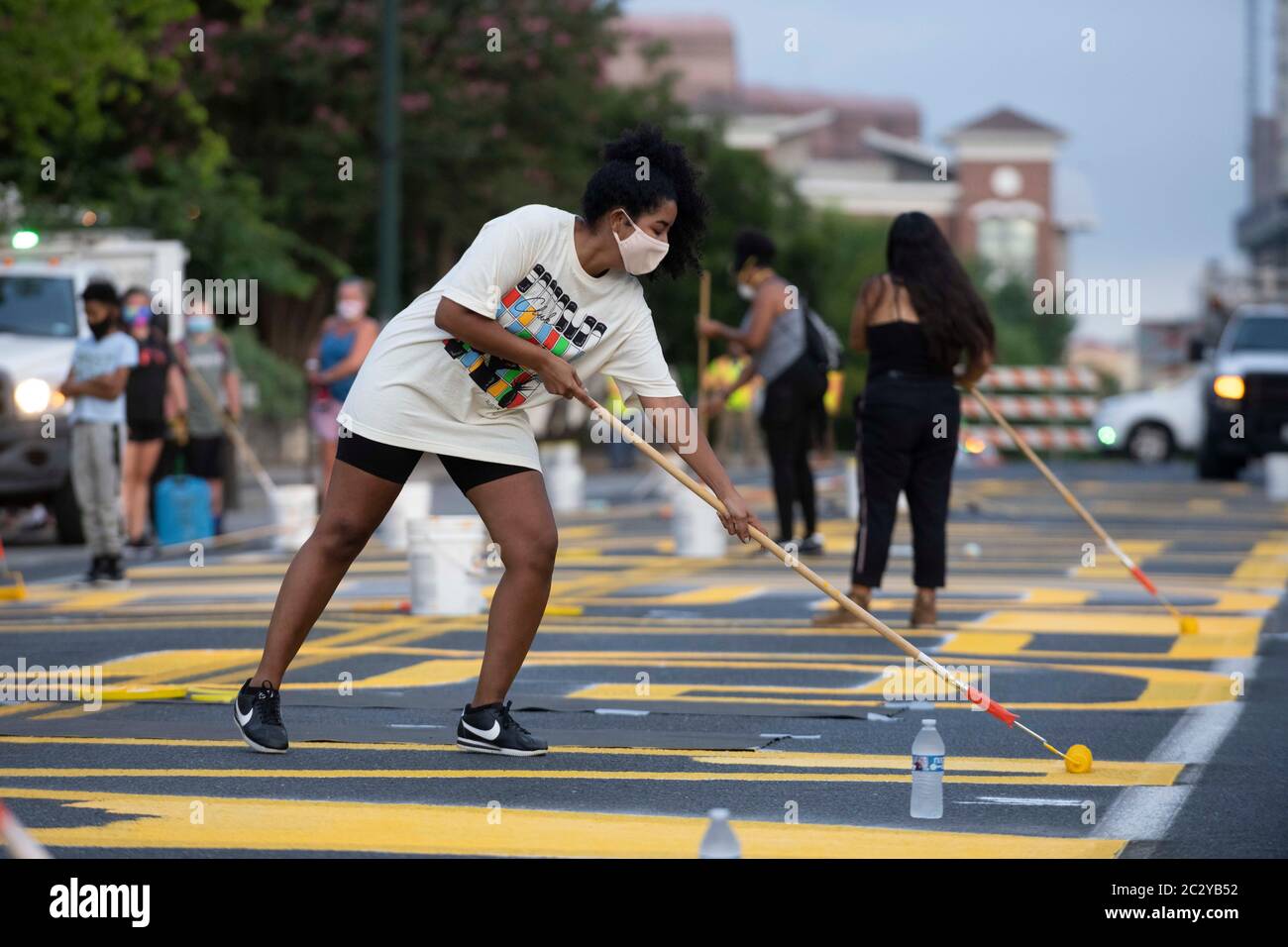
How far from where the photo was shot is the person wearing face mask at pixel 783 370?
15.1 m

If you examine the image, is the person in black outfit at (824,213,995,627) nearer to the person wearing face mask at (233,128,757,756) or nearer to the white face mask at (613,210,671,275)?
the person wearing face mask at (233,128,757,756)

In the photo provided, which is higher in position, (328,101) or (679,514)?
(328,101)

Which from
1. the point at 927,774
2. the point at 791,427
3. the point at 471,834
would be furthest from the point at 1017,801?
the point at 791,427

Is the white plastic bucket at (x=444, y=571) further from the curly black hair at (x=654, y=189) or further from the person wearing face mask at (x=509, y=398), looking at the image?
the curly black hair at (x=654, y=189)

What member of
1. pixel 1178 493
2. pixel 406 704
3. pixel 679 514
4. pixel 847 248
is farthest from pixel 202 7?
pixel 847 248

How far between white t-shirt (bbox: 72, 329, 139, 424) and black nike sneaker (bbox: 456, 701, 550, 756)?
7215 millimetres

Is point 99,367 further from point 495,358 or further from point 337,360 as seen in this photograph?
point 495,358

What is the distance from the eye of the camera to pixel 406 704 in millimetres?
8328

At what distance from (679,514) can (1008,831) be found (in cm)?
1011

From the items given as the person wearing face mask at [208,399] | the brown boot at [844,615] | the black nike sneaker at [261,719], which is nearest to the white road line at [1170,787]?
the brown boot at [844,615]

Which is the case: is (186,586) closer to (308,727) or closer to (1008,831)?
(308,727)

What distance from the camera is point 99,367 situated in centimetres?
1382
